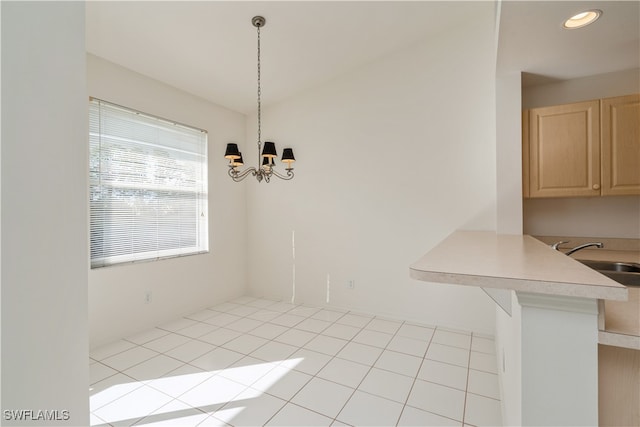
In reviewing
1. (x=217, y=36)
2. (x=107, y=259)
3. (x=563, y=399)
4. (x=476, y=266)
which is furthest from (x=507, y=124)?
(x=107, y=259)

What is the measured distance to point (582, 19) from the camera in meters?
1.67

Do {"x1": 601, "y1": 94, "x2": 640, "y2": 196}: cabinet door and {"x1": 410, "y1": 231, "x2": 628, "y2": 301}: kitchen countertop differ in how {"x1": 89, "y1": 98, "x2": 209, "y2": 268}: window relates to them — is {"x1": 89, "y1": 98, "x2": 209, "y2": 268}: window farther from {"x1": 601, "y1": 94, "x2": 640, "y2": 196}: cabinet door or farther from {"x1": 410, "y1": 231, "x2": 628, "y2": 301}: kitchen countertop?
{"x1": 601, "y1": 94, "x2": 640, "y2": 196}: cabinet door

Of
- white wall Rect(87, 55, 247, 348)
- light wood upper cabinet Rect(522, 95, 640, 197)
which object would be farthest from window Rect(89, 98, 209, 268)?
light wood upper cabinet Rect(522, 95, 640, 197)

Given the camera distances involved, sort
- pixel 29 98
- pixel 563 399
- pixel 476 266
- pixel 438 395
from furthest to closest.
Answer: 1. pixel 438 395
2. pixel 476 266
3. pixel 563 399
4. pixel 29 98

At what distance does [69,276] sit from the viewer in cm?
83

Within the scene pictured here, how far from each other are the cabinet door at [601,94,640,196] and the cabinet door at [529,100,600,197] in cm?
5

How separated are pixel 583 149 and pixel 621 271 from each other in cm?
93

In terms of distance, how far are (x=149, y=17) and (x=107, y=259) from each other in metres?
2.29

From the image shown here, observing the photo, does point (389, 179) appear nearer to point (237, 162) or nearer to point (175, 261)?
point (237, 162)

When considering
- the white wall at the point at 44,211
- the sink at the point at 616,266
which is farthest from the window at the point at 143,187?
the sink at the point at 616,266

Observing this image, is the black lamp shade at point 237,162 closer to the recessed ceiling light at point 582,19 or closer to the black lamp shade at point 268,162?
the black lamp shade at point 268,162

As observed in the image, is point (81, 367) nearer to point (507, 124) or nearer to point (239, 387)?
point (239, 387)

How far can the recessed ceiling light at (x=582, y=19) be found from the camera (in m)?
1.59

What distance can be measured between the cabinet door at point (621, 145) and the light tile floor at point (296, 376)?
1.71 m
